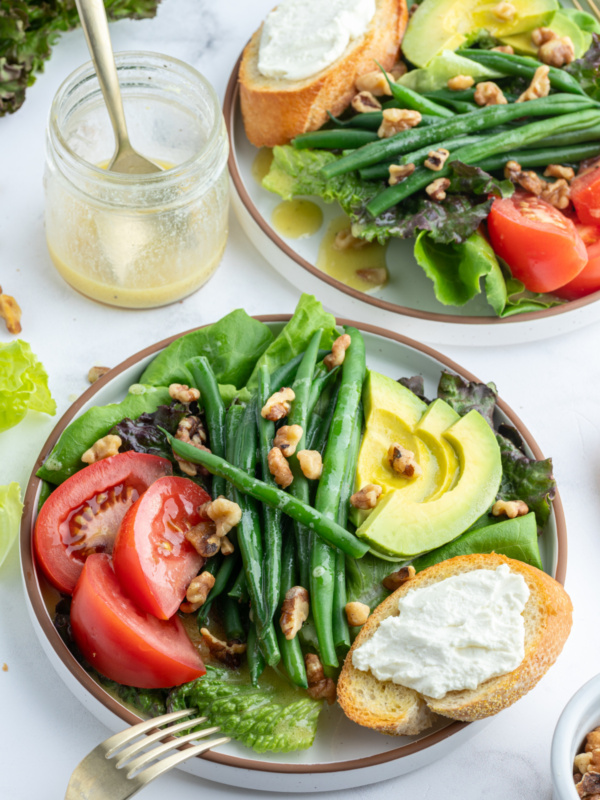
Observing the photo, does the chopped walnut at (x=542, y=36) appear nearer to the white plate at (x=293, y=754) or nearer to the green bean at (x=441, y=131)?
the green bean at (x=441, y=131)

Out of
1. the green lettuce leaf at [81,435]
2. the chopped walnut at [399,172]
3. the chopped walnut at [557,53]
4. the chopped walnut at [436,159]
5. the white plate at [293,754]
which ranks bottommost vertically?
the white plate at [293,754]

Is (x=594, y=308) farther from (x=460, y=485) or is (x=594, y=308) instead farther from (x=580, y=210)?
(x=460, y=485)

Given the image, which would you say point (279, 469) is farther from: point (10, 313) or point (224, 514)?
point (10, 313)

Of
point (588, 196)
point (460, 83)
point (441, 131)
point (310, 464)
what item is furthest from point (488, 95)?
point (310, 464)

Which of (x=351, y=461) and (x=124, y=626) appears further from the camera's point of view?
Answer: (x=351, y=461)

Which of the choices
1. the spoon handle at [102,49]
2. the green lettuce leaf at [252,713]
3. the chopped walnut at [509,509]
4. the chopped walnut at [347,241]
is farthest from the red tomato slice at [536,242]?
the green lettuce leaf at [252,713]

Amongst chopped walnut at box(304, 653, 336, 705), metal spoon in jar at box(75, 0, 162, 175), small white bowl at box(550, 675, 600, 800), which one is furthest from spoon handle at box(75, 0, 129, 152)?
small white bowl at box(550, 675, 600, 800)

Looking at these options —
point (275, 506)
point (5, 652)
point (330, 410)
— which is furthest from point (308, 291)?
point (5, 652)
